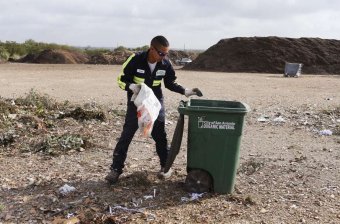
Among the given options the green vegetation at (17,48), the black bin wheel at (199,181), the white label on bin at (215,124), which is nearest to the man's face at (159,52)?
the white label on bin at (215,124)

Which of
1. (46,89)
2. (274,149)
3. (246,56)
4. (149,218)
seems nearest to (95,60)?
(246,56)

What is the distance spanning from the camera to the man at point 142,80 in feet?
15.3

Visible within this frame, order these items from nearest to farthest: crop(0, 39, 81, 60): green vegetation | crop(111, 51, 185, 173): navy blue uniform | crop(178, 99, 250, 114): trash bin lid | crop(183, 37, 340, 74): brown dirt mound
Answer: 1. crop(178, 99, 250, 114): trash bin lid
2. crop(111, 51, 185, 173): navy blue uniform
3. crop(183, 37, 340, 74): brown dirt mound
4. crop(0, 39, 81, 60): green vegetation

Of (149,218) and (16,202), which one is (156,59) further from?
(16,202)

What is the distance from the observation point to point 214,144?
459 centimetres

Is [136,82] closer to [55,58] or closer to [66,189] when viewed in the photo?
[66,189]

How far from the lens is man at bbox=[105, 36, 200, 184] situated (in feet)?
15.3

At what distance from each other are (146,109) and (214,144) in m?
0.76

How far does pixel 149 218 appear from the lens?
422 centimetres

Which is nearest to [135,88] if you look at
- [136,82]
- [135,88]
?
[135,88]

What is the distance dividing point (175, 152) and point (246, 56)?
25.6 m

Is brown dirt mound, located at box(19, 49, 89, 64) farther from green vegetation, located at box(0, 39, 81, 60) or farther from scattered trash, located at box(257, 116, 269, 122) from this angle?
scattered trash, located at box(257, 116, 269, 122)

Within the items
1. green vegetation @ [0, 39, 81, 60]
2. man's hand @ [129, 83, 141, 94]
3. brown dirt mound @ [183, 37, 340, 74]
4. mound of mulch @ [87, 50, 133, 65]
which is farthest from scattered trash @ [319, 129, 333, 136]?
green vegetation @ [0, 39, 81, 60]

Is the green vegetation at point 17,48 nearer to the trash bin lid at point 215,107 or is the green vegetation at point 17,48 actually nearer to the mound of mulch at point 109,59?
the mound of mulch at point 109,59
